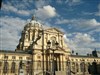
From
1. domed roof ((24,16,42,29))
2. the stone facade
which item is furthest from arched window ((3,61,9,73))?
domed roof ((24,16,42,29))

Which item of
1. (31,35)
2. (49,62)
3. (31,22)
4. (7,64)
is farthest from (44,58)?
(31,22)

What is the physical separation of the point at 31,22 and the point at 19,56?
90.3ft

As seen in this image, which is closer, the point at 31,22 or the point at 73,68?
the point at 73,68

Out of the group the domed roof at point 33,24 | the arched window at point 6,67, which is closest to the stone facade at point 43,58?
the arched window at point 6,67

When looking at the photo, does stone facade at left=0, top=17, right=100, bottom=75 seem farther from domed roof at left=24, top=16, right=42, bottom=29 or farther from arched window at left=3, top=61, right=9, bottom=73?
domed roof at left=24, top=16, right=42, bottom=29

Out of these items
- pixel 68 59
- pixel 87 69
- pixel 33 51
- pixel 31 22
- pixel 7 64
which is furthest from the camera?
pixel 31 22

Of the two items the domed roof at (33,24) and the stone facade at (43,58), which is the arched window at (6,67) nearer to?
the stone facade at (43,58)

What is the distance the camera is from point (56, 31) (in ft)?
223

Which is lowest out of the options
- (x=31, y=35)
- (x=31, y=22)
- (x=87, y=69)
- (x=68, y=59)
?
(x=87, y=69)

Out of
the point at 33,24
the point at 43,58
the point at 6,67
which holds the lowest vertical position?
the point at 6,67

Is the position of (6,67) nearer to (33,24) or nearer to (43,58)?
(43,58)

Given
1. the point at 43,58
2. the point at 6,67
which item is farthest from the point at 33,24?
the point at 6,67

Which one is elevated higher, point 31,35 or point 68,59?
point 31,35

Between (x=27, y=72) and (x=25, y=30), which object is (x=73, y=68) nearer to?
(x=27, y=72)
